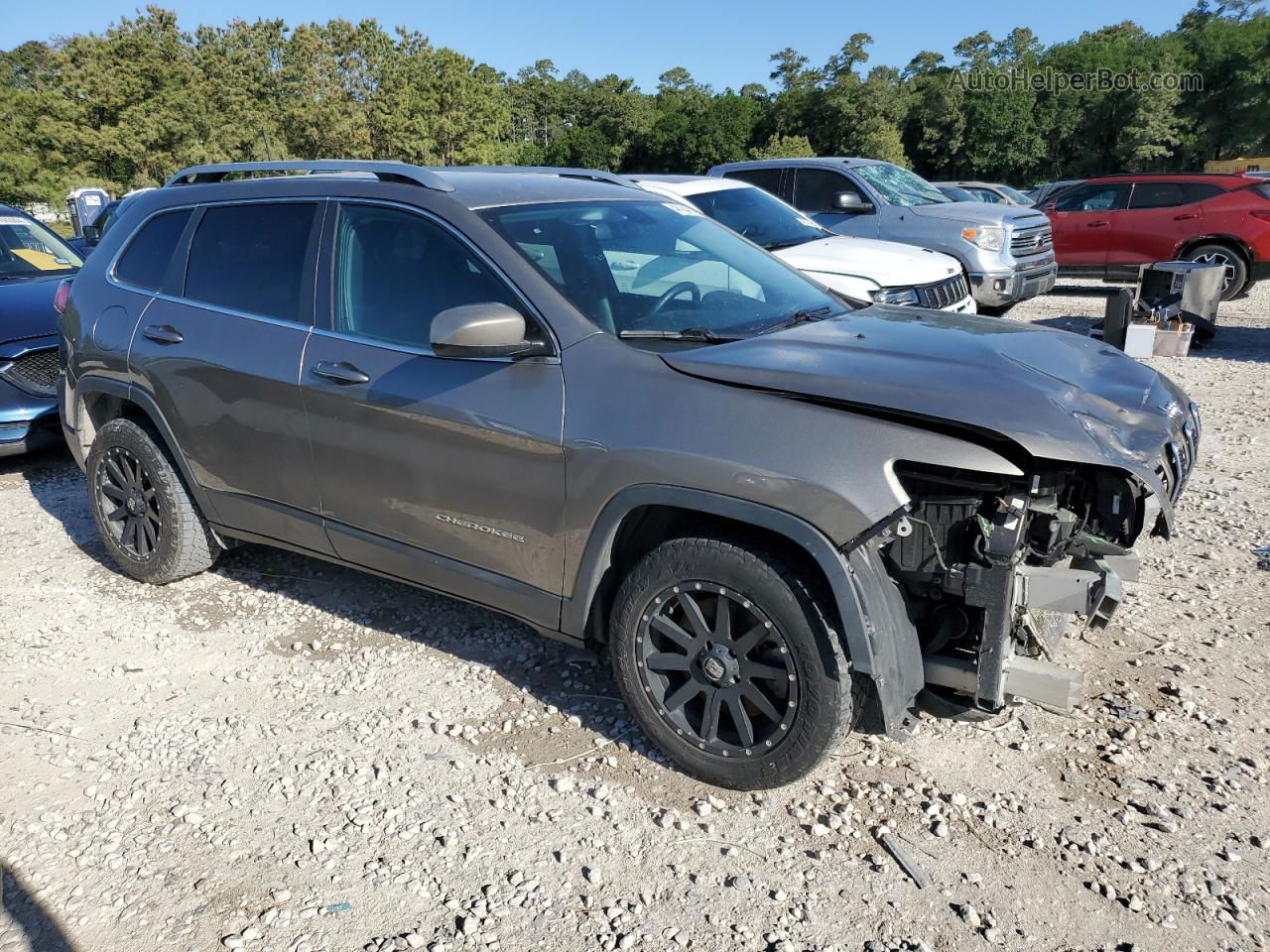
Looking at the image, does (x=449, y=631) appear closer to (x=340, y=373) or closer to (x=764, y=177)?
(x=340, y=373)

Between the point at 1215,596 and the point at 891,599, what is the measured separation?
247 centimetres

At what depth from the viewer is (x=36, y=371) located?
256 inches

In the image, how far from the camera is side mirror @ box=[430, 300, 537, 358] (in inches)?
118

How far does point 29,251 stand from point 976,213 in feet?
31.1

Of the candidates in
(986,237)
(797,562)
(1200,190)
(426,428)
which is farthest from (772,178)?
(797,562)

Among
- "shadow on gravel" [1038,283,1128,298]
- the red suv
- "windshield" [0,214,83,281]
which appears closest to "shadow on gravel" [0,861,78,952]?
"windshield" [0,214,83,281]

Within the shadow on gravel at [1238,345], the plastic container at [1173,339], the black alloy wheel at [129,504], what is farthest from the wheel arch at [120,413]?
the shadow on gravel at [1238,345]

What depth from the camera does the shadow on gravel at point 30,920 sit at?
2.51 m

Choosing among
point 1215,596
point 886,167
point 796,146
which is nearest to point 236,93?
point 796,146

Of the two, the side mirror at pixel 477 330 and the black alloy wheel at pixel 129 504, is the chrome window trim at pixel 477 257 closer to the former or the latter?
the side mirror at pixel 477 330

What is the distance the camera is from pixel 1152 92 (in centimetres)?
5781

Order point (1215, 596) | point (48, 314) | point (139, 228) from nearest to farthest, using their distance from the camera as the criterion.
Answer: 1. point (1215, 596)
2. point (139, 228)
3. point (48, 314)

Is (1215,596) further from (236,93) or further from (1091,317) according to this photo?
(236,93)

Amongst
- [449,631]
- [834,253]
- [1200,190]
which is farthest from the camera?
[1200,190]
